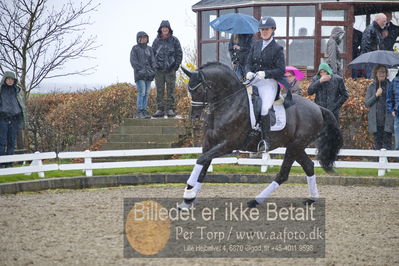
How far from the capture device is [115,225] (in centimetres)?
873

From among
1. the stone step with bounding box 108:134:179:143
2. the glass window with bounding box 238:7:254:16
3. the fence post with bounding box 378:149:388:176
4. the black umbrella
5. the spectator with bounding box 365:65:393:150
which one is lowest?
the fence post with bounding box 378:149:388:176

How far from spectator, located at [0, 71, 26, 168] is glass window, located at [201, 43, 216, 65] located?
923 cm

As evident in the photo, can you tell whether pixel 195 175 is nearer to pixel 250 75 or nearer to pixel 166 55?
pixel 250 75

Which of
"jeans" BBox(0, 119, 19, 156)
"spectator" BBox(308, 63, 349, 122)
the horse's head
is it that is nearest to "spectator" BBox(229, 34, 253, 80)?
"spectator" BBox(308, 63, 349, 122)

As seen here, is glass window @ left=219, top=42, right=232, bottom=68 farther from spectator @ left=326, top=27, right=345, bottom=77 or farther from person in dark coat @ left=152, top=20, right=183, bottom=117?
spectator @ left=326, top=27, right=345, bottom=77

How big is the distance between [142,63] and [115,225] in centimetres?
932

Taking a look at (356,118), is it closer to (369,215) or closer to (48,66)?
(369,215)

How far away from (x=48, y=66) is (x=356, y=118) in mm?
8783

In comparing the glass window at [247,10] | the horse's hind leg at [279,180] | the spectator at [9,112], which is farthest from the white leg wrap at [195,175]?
the glass window at [247,10]

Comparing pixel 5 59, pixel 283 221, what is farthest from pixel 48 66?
pixel 283 221

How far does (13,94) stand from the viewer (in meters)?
14.4

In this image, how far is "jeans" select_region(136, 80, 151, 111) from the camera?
17.5 meters

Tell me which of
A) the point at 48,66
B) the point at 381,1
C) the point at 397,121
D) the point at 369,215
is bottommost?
the point at 369,215

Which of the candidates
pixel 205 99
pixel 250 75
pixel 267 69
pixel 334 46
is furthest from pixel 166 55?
pixel 205 99
